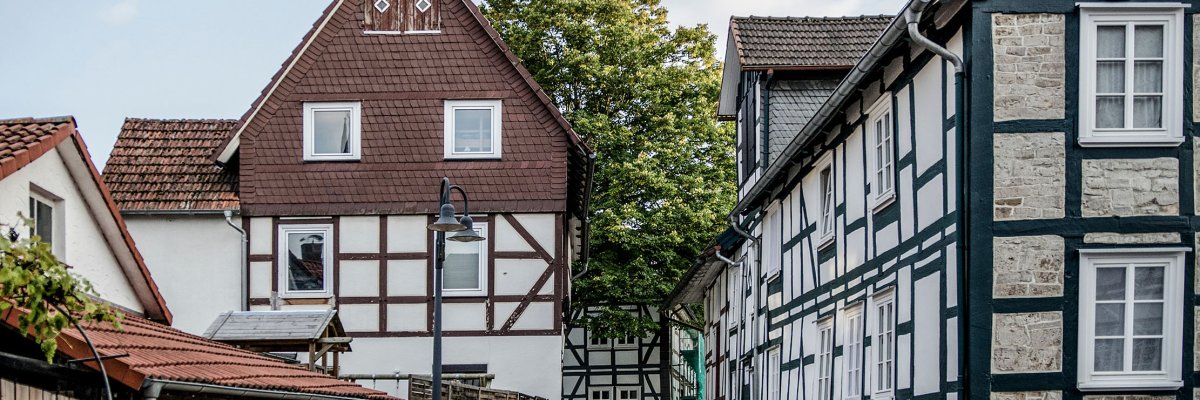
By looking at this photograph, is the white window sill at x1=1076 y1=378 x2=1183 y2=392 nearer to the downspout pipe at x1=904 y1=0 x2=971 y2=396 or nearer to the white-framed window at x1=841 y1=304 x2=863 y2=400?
the downspout pipe at x1=904 y1=0 x2=971 y2=396

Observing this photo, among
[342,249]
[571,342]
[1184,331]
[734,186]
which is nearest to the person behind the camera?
[1184,331]

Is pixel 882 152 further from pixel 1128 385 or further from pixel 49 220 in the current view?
pixel 49 220

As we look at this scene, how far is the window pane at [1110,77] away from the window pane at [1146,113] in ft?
0.62

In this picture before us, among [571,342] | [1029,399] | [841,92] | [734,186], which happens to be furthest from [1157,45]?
[571,342]

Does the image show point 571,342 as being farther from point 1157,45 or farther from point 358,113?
point 1157,45

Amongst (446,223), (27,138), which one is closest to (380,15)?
(446,223)

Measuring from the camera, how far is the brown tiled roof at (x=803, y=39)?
2531 cm

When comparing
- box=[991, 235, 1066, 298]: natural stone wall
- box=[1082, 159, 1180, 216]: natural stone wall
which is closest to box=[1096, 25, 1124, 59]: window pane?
box=[1082, 159, 1180, 216]: natural stone wall

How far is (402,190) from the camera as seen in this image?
1158 inches

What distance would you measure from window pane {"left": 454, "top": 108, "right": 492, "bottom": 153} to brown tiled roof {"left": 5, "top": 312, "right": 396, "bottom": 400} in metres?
12.2

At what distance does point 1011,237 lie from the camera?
512 inches

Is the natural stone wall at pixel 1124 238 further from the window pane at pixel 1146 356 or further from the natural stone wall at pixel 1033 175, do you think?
the window pane at pixel 1146 356

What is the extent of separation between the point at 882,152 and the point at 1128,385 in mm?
4844

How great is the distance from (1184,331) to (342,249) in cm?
1935
